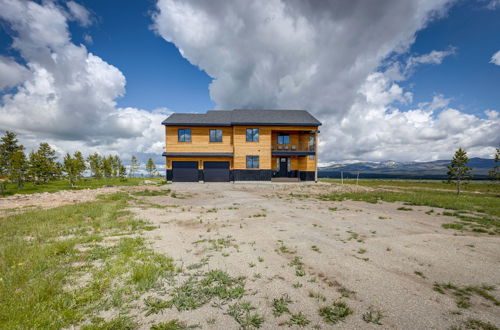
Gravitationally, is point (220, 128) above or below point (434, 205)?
above

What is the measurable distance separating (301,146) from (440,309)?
90.4ft

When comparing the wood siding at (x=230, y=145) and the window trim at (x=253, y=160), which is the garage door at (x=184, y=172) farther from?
the window trim at (x=253, y=160)

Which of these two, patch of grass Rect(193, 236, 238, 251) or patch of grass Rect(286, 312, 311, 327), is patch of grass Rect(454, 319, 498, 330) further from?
patch of grass Rect(193, 236, 238, 251)

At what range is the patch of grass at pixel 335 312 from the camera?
293cm

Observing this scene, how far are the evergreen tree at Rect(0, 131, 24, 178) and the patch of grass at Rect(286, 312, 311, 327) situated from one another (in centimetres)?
3349

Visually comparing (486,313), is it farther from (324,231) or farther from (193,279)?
(193,279)

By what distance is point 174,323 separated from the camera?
280 centimetres

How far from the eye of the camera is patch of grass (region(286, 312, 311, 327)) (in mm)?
2844

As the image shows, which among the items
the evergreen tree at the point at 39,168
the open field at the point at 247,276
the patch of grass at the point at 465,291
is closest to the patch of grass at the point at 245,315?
the open field at the point at 247,276

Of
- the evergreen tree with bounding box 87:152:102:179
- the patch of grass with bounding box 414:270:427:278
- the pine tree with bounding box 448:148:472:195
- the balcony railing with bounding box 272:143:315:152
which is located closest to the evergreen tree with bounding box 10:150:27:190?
the evergreen tree with bounding box 87:152:102:179

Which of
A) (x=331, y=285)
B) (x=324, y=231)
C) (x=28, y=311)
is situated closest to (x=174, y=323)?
(x=28, y=311)

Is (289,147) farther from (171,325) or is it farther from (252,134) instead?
(171,325)

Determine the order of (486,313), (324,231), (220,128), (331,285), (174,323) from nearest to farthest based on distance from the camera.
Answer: (174,323) → (486,313) → (331,285) → (324,231) → (220,128)

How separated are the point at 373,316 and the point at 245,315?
2.04m
